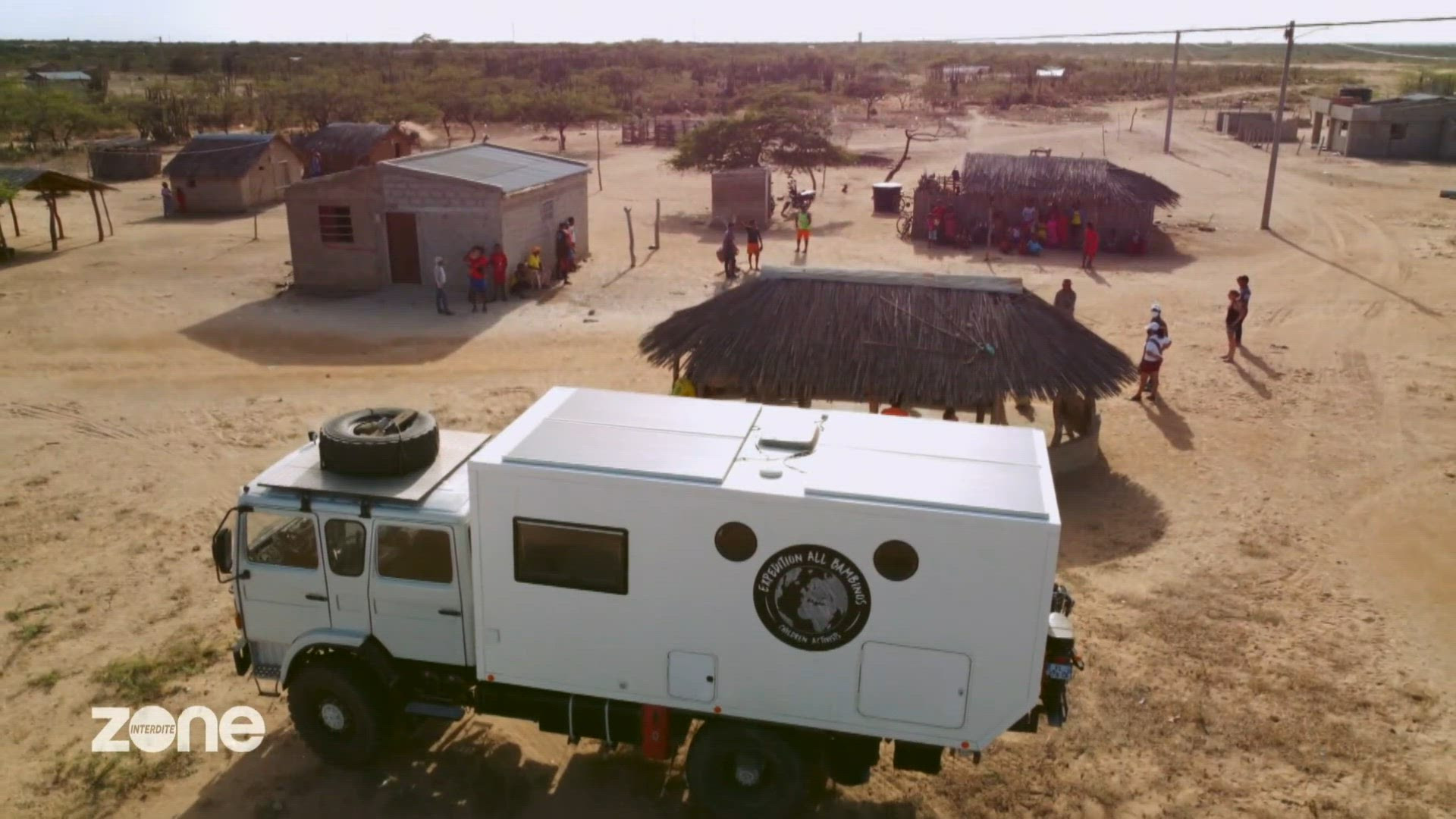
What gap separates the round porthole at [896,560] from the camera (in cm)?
704

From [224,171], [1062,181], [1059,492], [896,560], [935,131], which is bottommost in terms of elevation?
[1059,492]

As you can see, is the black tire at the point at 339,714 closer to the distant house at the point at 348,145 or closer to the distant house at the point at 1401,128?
the distant house at the point at 348,145

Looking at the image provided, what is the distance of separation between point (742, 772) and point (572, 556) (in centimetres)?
203

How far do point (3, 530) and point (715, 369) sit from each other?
8914 millimetres

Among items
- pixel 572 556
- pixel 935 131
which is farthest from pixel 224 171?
pixel 935 131

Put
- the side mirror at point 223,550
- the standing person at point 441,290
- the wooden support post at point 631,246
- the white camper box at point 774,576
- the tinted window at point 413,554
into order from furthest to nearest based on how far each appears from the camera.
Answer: the wooden support post at point 631,246, the standing person at point 441,290, the side mirror at point 223,550, the tinted window at point 413,554, the white camper box at point 774,576

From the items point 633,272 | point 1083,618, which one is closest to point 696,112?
point 633,272

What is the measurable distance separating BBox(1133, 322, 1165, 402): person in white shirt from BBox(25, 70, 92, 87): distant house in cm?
6593

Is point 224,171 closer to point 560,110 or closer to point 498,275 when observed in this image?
point 498,275

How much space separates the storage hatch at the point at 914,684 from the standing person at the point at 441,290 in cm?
1724

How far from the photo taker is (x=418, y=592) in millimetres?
8172

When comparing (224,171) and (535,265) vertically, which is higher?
(224,171)

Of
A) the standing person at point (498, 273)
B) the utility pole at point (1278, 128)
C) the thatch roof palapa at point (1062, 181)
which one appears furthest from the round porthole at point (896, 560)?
the utility pole at point (1278, 128)

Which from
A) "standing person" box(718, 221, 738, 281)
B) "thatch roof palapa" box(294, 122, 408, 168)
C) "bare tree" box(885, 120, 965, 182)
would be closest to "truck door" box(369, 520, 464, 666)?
"standing person" box(718, 221, 738, 281)
